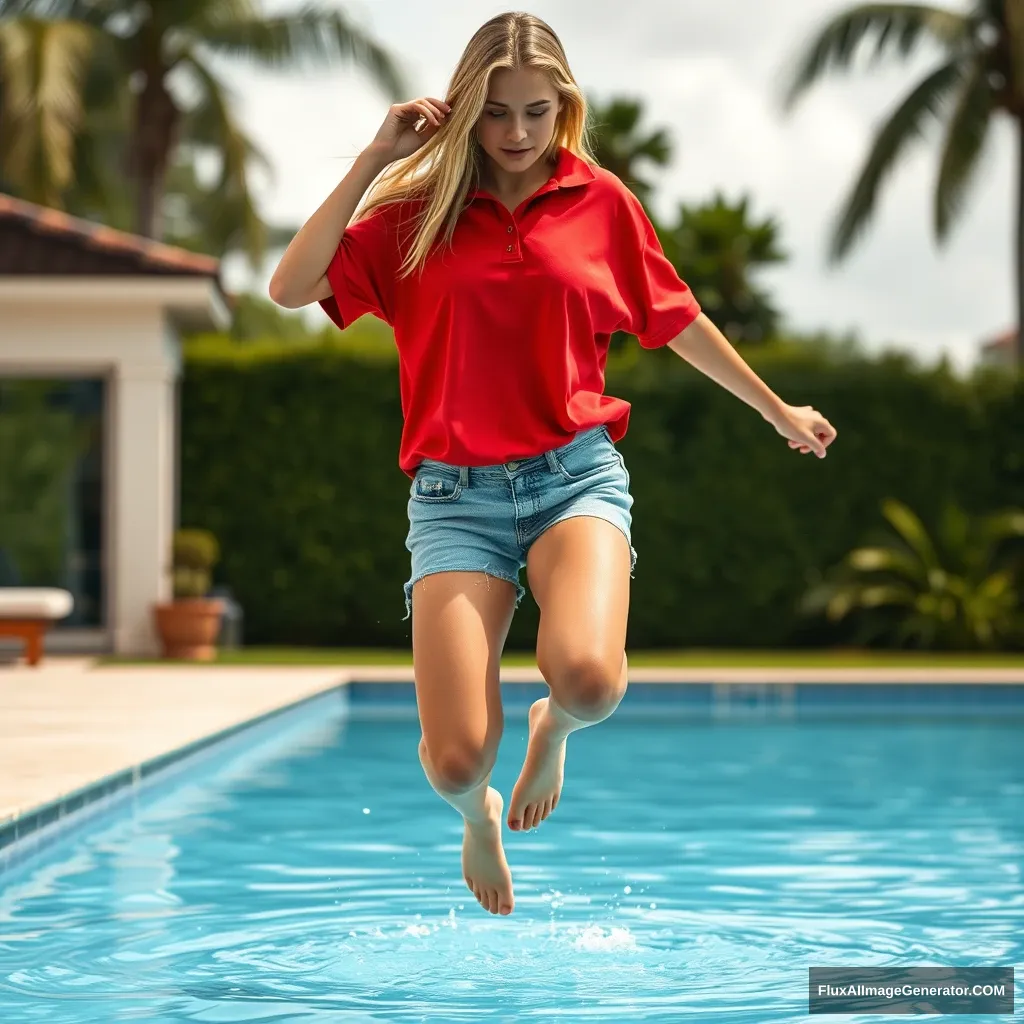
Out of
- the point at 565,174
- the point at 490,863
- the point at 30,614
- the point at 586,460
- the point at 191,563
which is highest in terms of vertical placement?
the point at 191,563

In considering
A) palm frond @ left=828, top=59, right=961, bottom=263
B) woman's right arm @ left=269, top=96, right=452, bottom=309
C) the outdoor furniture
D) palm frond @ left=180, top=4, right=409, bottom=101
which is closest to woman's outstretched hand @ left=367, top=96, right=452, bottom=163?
woman's right arm @ left=269, top=96, right=452, bottom=309

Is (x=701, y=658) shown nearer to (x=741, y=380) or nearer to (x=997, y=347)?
(x=741, y=380)

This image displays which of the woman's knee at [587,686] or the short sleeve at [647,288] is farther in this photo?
the short sleeve at [647,288]

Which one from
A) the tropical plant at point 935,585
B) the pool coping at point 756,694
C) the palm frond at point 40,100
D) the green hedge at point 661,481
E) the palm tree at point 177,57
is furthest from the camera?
the palm tree at point 177,57

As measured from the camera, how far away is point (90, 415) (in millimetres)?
15633

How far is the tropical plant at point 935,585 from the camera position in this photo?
15594 mm

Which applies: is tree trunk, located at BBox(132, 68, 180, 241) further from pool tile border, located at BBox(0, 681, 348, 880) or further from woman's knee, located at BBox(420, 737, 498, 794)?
woman's knee, located at BBox(420, 737, 498, 794)

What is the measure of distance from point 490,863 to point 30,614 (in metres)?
9.99

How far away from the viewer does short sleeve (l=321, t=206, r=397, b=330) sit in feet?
12.3

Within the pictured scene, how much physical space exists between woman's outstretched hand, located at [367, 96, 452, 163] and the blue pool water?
1.95 metres

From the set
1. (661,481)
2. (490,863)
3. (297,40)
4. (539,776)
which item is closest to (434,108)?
(539,776)

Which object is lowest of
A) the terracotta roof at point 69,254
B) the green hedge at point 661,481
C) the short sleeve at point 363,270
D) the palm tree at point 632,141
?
the short sleeve at point 363,270

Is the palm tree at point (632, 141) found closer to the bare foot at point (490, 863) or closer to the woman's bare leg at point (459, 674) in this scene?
the bare foot at point (490, 863)

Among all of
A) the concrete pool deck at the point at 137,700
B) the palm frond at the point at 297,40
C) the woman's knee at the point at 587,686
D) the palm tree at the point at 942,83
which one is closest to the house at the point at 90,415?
the concrete pool deck at the point at 137,700
